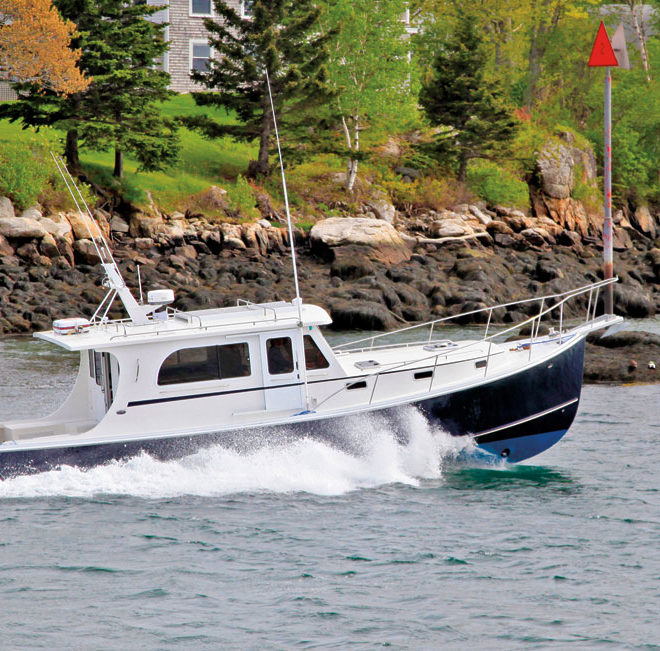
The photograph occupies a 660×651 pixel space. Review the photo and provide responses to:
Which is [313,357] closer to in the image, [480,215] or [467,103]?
[480,215]

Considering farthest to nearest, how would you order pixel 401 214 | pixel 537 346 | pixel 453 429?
pixel 401 214, pixel 537 346, pixel 453 429

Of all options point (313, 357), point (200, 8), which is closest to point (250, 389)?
point (313, 357)

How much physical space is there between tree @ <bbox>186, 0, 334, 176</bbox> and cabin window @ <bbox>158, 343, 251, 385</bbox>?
100 feet

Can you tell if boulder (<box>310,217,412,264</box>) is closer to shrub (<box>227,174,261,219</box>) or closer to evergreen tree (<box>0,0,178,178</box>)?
shrub (<box>227,174,261,219</box>)

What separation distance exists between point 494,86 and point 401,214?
802cm

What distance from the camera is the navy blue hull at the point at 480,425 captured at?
537 inches

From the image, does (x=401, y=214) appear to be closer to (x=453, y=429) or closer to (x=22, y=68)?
(x=22, y=68)

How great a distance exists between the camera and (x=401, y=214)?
47625 mm

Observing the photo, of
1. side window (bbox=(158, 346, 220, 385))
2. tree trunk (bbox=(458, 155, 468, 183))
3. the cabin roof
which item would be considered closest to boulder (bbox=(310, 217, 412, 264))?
tree trunk (bbox=(458, 155, 468, 183))

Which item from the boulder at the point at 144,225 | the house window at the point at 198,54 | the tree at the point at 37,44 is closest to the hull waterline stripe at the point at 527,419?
the boulder at the point at 144,225

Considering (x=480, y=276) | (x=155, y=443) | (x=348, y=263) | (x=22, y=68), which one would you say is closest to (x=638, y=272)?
(x=480, y=276)

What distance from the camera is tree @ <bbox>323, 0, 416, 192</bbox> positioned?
47281 mm

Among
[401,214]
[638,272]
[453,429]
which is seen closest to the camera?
[453,429]

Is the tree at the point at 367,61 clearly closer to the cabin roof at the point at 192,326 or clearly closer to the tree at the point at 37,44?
the tree at the point at 37,44
